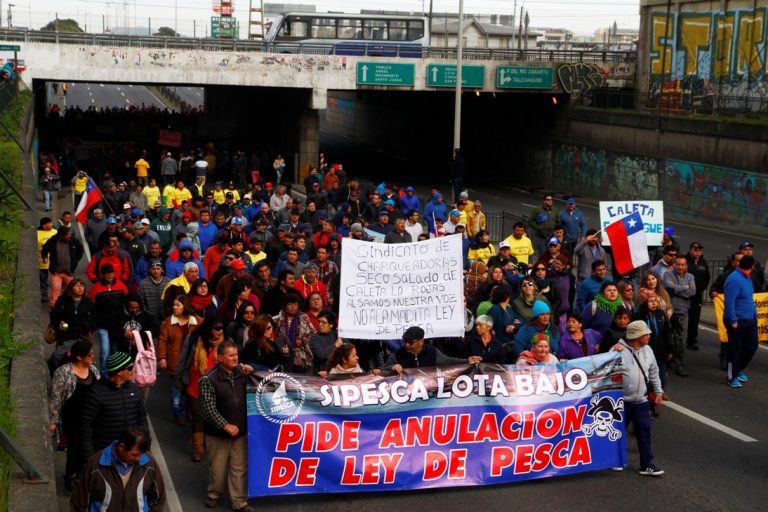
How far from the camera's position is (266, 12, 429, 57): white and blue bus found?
43438mm

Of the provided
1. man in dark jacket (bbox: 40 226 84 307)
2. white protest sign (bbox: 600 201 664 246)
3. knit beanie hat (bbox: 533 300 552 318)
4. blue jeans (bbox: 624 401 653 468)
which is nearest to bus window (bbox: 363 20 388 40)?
white protest sign (bbox: 600 201 664 246)

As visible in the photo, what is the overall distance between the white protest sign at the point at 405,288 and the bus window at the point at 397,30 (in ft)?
113

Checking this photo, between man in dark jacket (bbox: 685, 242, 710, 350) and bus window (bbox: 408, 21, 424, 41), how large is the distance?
30.3 m

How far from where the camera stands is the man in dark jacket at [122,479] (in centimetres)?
699

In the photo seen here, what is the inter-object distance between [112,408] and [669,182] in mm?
29216

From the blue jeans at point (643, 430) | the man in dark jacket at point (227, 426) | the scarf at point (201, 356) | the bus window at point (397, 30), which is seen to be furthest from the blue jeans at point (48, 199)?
the bus window at point (397, 30)

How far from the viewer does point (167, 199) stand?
75.8 ft

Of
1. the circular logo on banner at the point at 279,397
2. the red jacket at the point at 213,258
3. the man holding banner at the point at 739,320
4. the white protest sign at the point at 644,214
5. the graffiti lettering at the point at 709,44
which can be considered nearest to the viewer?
the circular logo on banner at the point at 279,397

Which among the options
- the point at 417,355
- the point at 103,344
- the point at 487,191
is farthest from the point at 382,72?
the point at 417,355

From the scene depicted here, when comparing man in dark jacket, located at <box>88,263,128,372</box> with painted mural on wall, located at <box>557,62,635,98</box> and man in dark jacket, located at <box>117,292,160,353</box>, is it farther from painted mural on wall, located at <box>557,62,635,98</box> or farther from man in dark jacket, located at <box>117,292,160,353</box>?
painted mural on wall, located at <box>557,62,635,98</box>

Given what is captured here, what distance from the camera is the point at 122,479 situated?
707 cm

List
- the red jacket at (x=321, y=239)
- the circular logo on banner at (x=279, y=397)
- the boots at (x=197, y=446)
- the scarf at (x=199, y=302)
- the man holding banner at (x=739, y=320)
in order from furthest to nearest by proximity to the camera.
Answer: the red jacket at (x=321, y=239) < the man holding banner at (x=739, y=320) < the scarf at (x=199, y=302) < the boots at (x=197, y=446) < the circular logo on banner at (x=279, y=397)

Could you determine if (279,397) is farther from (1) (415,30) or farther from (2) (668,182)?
(1) (415,30)

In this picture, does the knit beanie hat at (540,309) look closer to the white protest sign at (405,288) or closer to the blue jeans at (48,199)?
the white protest sign at (405,288)
